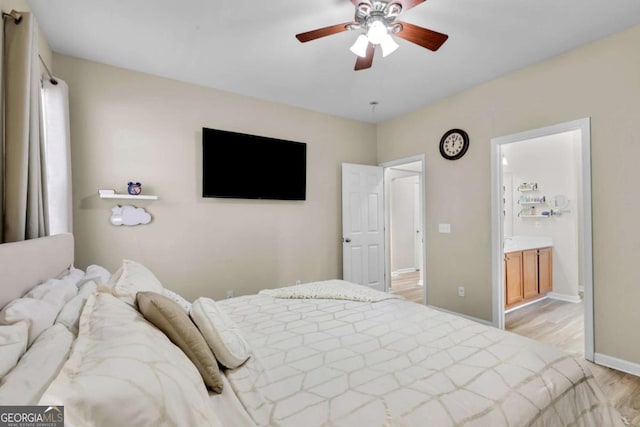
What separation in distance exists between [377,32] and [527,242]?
4.29m

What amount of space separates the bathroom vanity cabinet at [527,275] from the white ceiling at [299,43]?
2356 mm

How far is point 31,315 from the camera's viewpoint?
0.99 meters

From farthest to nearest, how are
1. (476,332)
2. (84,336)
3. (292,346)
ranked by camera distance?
(476,332)
(292,346)
(84,336)

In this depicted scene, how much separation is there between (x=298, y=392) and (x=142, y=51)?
2.99 metres

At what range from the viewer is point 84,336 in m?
0.88

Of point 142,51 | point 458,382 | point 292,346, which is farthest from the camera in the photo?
point 142,51

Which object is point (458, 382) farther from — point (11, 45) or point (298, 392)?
point (11, 45)

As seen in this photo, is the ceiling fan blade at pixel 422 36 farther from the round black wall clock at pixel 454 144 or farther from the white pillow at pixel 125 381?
the white pillow at pixel 125 381

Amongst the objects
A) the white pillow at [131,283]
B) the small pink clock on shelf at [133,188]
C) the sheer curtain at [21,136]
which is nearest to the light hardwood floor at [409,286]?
the white pillow at [131,283]

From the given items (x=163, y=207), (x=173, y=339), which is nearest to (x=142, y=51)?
(x=163, y=207)

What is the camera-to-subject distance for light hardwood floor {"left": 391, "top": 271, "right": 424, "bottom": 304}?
185 inches

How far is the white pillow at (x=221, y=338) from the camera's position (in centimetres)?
126

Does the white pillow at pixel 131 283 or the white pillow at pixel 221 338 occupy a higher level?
the white pillow at pixel 131 283

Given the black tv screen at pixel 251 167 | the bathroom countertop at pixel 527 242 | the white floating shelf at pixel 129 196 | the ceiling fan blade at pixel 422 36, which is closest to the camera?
the ceiling fan blade at pixel 422 36
